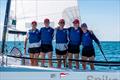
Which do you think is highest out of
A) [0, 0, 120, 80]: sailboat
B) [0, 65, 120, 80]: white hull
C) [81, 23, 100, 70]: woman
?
[0, 0, 120, 80]: sailboat

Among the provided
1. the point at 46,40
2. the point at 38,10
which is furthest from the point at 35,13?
the point at 46,40

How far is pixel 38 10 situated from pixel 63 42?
2521mm

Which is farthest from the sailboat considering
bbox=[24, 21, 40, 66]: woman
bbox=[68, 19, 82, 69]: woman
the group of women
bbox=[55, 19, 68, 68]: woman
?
bbox=[68, 19, 82, 69]: woman

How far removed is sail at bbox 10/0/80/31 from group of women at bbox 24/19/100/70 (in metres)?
1.44

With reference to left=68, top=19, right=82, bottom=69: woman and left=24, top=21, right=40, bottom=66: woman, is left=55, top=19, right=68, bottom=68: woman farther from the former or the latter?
left=24, top=21, right=40, bottom=66: woman

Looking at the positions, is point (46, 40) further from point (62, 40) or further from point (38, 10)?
point (38, 10)

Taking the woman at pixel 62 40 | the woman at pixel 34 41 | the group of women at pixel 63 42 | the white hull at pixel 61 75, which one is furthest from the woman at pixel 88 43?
the woman at pixel 34 41

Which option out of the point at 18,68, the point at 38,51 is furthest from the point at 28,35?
the point at 18,68

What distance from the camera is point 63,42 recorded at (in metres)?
12.2

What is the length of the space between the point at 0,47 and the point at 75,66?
102 inches

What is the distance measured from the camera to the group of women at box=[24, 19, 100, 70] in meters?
12.0

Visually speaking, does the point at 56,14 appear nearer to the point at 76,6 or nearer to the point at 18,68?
the point at 76,6

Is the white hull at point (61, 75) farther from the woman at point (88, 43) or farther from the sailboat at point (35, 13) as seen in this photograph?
the sailboat at point (35, 13)

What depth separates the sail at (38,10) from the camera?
13.9 metres
